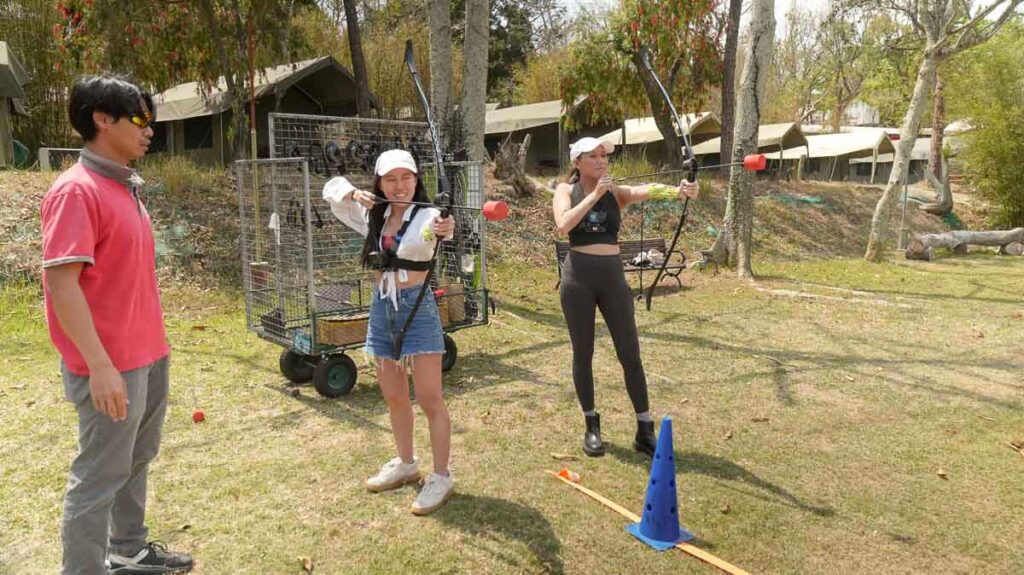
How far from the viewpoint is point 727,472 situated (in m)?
3.88

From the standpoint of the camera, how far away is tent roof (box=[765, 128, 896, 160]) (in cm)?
2720

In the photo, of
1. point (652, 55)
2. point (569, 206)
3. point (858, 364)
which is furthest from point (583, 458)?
point (652, 55)

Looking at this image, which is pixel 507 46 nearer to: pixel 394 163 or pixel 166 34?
pixel 166 34

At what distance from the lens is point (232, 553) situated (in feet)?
9.94

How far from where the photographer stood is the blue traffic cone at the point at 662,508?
3.11 m

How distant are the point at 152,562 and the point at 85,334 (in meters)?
1.12

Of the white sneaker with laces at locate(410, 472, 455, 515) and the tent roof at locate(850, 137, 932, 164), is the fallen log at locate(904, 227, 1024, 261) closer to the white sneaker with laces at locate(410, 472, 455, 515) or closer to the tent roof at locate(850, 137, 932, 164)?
the white sneaker with laces at locate(410, 472, 455, 515)

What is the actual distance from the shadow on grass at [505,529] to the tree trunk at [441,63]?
18.3 ft

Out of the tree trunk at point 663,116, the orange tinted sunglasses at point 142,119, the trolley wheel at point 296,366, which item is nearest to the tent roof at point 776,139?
the tree trunk at point 663,116

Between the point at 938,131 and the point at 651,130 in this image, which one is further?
the point at 651,130

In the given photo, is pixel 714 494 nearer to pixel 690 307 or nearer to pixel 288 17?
pixel 690 307

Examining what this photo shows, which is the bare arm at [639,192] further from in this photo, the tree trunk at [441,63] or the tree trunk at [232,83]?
the tree trunk at [232,83]

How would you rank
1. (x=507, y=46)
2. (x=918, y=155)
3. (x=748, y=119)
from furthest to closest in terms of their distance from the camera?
(x=918, y=155)
(x=507, y=46)
(x=748, y=119)

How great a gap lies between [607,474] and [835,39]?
135 feet
